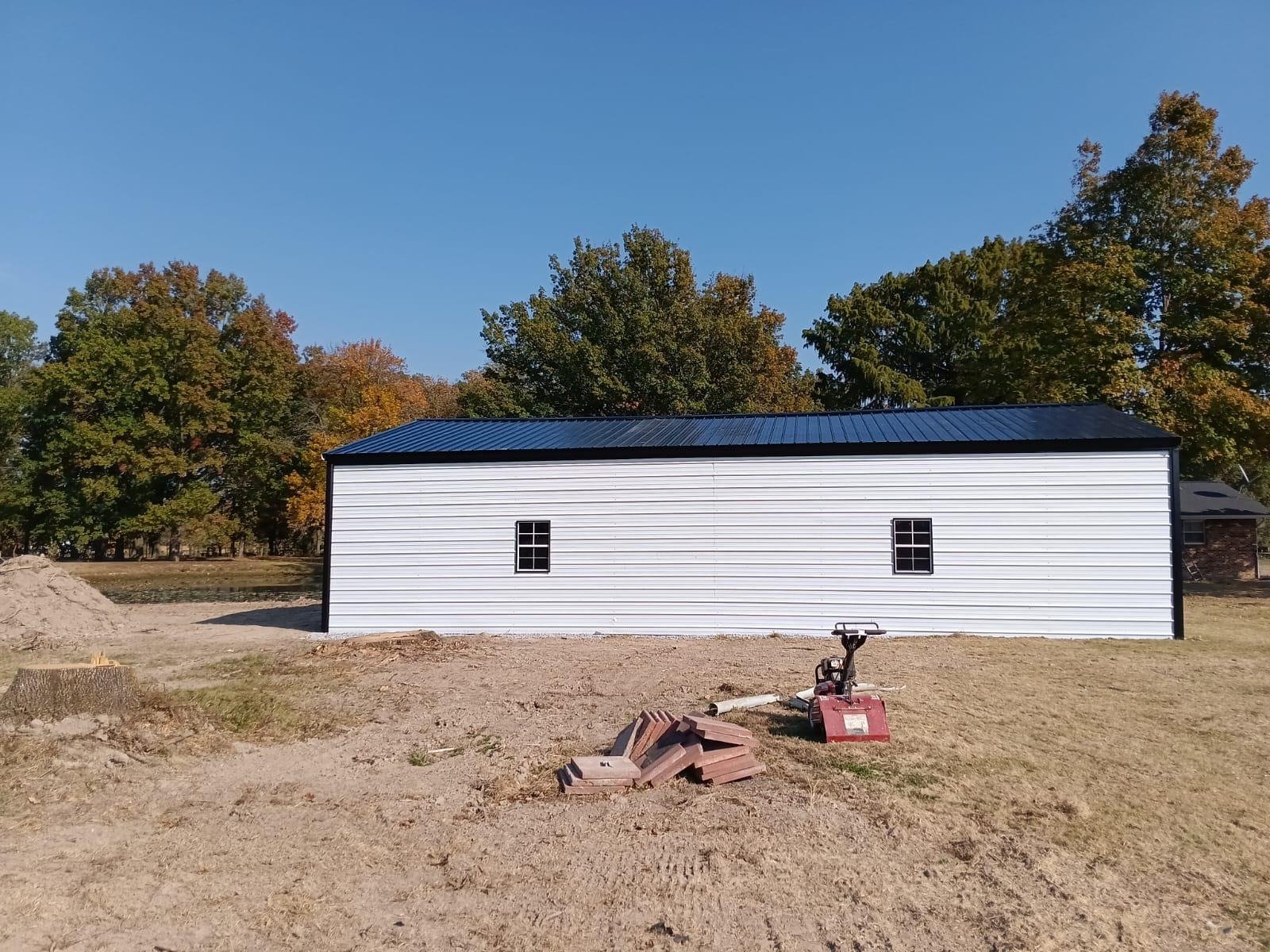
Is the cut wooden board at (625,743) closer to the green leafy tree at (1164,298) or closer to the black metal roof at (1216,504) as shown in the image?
the green leafy tree at (1164,298)

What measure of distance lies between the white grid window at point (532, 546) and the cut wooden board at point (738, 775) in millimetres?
9721

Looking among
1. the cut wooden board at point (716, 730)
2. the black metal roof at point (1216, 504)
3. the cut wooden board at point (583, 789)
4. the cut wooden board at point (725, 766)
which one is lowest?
the cut wooden board at point (583, 789)

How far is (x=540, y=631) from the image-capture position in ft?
51.0

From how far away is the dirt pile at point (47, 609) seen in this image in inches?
599

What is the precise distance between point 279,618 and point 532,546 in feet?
24.7

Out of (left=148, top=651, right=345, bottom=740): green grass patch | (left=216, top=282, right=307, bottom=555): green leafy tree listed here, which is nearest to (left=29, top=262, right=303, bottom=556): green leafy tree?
(left=216, top=282, right=307, bottom=555): green leafy tree

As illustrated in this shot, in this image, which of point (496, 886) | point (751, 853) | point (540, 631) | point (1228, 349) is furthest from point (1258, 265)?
point (496, 886)

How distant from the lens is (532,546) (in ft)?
52.1

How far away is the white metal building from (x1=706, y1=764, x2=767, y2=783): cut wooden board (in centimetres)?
844

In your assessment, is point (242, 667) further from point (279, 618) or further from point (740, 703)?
point (740, 703)

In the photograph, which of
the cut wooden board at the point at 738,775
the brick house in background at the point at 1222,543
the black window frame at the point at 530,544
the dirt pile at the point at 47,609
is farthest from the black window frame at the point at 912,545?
the brick house in background at the point at 1222,543

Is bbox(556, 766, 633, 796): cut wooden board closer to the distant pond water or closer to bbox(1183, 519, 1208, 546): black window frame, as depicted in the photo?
the distant pond water

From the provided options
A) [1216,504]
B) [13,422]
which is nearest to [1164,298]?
[1216,504]

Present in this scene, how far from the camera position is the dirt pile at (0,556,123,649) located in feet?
49.9
